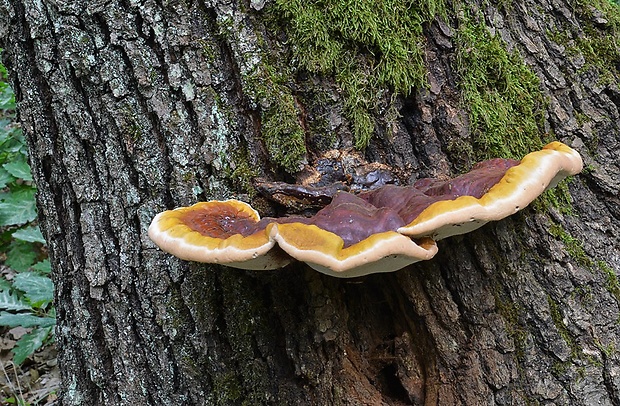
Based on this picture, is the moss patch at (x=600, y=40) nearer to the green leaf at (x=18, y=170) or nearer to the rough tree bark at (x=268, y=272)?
the rough tree bark at (x=268, y=272)

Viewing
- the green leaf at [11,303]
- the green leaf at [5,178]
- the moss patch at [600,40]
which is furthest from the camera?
the green leaf at [5,178]

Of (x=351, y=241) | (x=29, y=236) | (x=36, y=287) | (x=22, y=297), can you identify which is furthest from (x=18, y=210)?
(x=351, y=241)

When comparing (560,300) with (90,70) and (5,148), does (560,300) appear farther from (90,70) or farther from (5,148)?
(5,148)

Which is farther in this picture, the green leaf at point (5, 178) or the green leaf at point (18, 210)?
the green leaf at point (5, 178)

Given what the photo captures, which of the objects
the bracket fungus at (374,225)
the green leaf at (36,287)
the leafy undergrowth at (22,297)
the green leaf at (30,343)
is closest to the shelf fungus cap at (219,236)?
the bracket fungus at (374,225)

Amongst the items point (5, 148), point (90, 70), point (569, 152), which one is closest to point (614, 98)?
point (569, 152)

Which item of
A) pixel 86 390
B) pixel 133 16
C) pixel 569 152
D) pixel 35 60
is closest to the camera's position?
pixel 569 152

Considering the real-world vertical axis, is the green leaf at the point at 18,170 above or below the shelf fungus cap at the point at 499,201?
above

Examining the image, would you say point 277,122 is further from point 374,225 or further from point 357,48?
point 374,225
